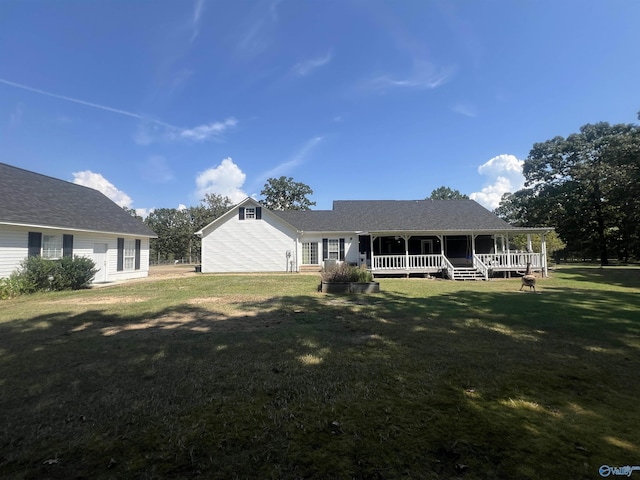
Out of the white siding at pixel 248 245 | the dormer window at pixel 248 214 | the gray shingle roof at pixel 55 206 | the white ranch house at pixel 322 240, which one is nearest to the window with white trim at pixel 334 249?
the white ranch house at pixel 322 240

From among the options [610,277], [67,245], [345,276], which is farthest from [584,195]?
[67,245]

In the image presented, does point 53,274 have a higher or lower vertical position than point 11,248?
lower

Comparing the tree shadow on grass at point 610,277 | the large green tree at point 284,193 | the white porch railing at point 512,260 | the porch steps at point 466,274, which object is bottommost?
the tree shadow on grass at point 610,277

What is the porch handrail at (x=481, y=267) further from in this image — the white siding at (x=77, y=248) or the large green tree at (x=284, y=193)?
the large green tree at (x=284, y=193)

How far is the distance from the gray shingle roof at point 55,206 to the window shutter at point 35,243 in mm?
655

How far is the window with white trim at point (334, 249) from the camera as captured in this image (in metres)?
24.0

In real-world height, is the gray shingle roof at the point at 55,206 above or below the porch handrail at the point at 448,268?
above

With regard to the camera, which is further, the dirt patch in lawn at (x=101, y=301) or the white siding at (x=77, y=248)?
the white siding at (x=77, y=248)

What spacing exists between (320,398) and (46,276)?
14755mm

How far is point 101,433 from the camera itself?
2801 millimetres

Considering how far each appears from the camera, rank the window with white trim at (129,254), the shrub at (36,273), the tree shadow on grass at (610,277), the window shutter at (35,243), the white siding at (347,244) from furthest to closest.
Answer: the white siding at (347,244)
the window with white trim at (129,254)
the tree shadow on grass at (610,277)
the window shutter at (35,243)
the shrub at (36,273)

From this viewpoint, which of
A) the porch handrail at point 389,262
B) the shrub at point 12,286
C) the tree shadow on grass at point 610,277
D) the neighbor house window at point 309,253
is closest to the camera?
the shrub at point 12,286

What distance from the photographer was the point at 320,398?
3393 millimetres

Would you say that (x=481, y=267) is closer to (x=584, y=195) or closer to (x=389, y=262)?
(x=389, y=262)
